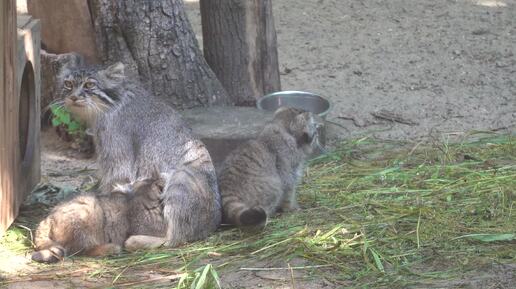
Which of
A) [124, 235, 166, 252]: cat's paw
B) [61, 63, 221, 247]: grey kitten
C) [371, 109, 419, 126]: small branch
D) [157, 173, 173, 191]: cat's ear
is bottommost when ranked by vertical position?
[371, 109, 419, 126]: small branch

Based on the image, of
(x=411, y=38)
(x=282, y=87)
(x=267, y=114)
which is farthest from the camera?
(x=411, y=38)

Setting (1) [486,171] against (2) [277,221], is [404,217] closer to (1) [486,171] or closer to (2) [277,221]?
(2) [277,221]

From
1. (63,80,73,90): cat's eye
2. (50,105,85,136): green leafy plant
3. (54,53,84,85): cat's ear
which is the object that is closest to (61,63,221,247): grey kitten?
(63,80,73,90): cat's eye

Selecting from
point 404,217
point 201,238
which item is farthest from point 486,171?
point 201,238

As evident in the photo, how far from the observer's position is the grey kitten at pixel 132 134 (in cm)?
752

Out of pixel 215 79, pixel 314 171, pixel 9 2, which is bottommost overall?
pixel 314 171

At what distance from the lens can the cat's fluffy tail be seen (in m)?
7.19

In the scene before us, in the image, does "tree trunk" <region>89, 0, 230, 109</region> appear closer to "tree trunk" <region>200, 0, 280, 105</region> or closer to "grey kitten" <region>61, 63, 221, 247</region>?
"tree trunk" <region>200, 0, 280, 105</region>

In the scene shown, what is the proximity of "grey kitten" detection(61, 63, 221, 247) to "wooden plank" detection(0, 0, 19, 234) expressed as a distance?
21.5 inches

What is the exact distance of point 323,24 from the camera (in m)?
13.0

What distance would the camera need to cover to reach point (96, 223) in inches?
275

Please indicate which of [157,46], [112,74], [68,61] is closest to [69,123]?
[68,61]

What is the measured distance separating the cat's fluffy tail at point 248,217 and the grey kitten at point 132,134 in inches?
4.8

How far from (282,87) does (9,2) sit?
4.98m
